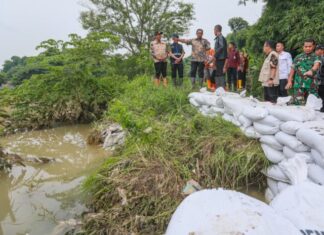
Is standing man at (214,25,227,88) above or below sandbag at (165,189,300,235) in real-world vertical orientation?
above

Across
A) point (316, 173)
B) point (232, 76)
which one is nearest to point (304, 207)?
point (316, 173)

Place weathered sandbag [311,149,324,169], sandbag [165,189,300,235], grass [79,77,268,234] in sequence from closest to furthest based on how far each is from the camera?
sandbag [165,189,300,235] < weathered sandbag [311,149,324,169] < grass [79,77,268,234]

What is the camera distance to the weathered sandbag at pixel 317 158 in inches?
71.6

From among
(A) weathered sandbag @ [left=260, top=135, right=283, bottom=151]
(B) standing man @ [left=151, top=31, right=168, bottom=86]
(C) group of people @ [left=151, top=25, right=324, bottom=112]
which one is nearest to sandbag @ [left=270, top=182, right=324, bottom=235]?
(A) weathered sandbag @ [left=260, top=135, right=283, bottom=151]

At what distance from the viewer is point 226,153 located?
252cm

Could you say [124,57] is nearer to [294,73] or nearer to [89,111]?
[89,111]

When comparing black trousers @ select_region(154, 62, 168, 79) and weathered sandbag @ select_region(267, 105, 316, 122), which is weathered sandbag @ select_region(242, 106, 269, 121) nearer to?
weathered sandbag @ select_region(267, 105, 316, 122)

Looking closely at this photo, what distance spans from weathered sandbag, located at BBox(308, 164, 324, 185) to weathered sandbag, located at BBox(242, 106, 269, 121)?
1.93ft

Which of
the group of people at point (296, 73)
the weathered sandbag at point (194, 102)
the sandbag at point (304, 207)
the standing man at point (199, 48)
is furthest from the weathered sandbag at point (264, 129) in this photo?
the standing man at point (199, 48)

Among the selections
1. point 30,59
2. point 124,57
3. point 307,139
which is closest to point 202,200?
point 307,139

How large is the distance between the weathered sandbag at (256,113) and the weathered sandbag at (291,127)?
203 mm

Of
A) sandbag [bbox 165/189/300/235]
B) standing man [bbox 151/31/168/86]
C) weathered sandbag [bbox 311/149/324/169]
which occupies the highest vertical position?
standing man [bbox 151/31/168/86]

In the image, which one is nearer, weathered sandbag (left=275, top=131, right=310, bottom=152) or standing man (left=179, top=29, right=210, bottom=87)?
weathered sandbag (left=275, top=131, right=310, bottom=152)

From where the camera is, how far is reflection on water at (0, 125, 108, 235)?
2473 mm
